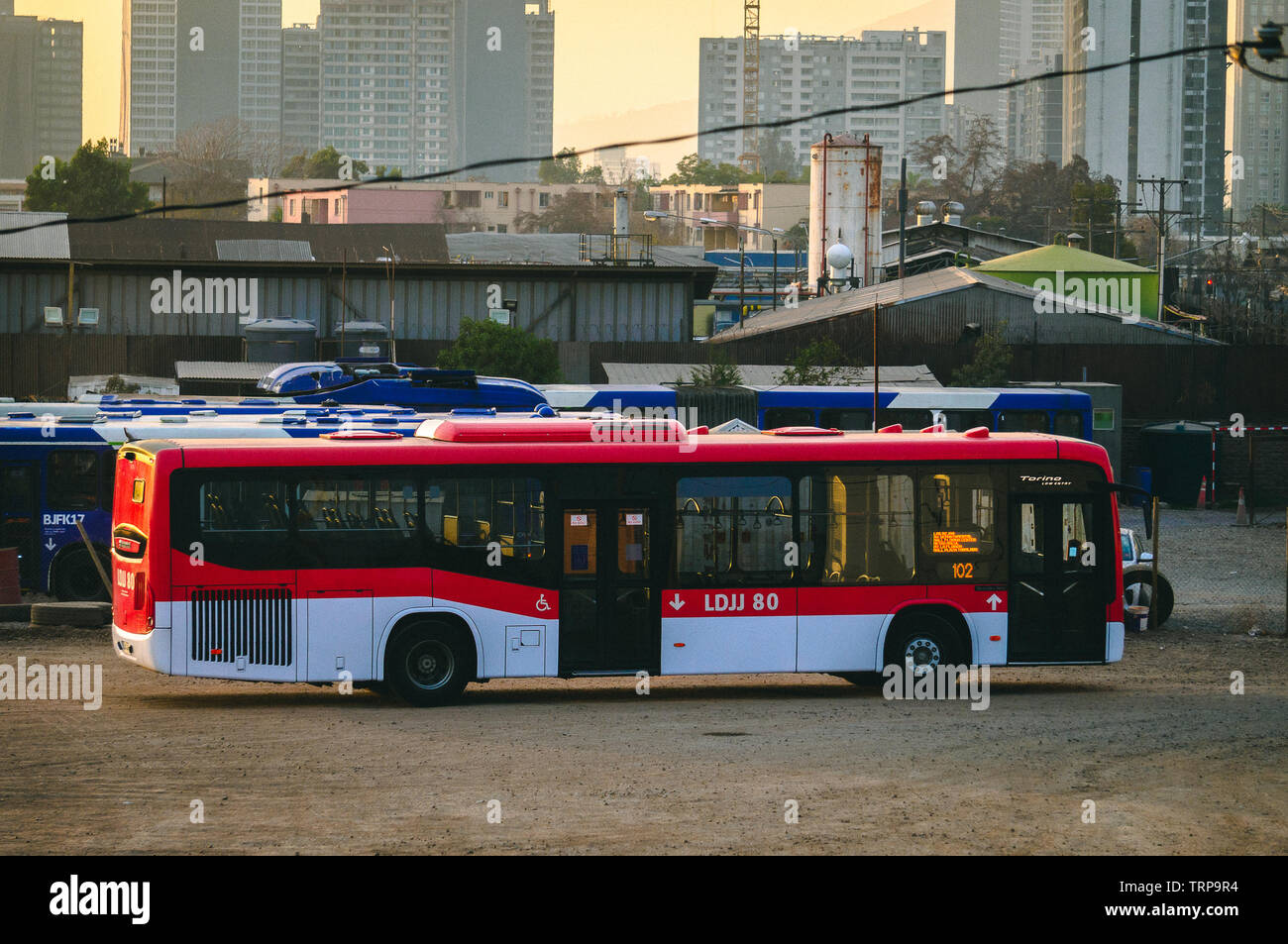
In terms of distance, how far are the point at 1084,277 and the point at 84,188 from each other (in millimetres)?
65792

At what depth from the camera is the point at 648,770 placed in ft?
41.5

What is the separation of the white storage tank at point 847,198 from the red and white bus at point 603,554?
58.3 m

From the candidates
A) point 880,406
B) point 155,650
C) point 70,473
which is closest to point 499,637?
point 155,650

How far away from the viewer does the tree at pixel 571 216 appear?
15962 cm

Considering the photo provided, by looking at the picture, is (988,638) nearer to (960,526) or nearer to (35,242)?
(960,526)

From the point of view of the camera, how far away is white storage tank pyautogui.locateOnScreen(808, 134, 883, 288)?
7475 centimetres

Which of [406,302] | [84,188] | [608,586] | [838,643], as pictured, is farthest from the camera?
[84,188]

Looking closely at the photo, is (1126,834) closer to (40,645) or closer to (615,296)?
(40,645)

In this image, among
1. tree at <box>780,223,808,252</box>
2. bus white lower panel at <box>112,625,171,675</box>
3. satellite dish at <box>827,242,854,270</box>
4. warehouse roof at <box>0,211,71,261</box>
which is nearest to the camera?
bus white lower panel at <box>112,625,171,675</box>

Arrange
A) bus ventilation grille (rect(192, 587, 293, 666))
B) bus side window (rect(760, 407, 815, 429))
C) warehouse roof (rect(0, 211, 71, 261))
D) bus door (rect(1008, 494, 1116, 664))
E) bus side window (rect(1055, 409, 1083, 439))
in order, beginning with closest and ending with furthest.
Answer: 1. bus ventilation grille (rect(192, 587, 293, 666))
2. bus door (rect(1008, 494, 1116, 664))
3. bus side window (rect(760, 407, 815, 429))
4. bus side window (rect(1055, 409, 1083, 439))
5. warehouse roof (rect(0, 211, 71, 261))

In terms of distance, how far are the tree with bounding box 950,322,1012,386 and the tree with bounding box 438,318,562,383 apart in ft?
39.4

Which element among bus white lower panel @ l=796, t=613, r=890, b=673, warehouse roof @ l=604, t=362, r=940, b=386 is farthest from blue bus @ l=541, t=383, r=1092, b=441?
bus white lower panel @ l=796, t=613, r=890, b=673

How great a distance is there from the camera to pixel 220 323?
49.4 metres

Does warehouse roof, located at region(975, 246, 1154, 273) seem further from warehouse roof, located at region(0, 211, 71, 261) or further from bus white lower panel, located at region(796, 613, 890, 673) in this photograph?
bus white lower panel, located at region(796, 613, 890, 673)
